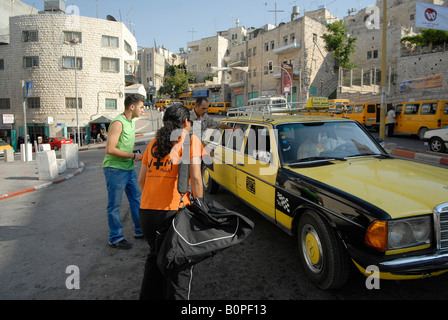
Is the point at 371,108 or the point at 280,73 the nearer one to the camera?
the point at 371,108

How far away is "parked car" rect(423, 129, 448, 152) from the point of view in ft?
38.3

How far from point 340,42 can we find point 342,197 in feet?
126

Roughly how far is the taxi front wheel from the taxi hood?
1.38 feet

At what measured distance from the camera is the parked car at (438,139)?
11688 millimetres

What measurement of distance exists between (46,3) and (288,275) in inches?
1739

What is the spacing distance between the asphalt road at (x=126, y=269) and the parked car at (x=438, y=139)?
1072cm

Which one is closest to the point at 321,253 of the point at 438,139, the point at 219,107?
the point at 438,139

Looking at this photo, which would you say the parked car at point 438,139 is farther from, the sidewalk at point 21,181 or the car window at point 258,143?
the sidewalk at point 21,181

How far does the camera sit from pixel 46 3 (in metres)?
35.6

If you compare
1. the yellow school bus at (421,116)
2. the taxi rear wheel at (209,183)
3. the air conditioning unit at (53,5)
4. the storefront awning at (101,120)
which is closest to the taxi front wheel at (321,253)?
the taxi rear wheel at (209,183)

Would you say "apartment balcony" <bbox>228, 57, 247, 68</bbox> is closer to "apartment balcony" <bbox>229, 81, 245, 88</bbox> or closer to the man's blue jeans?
"apartment balcony" <bbox>229, 81, 245, 88</bbox>

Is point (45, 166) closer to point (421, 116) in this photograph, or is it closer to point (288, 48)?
point (421, 116)

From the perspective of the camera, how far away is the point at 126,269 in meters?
3.33
